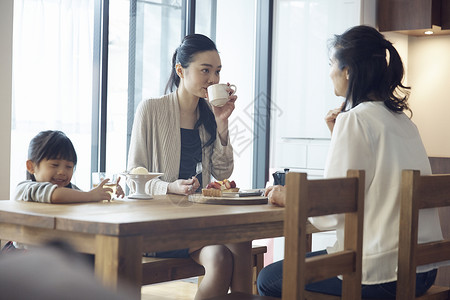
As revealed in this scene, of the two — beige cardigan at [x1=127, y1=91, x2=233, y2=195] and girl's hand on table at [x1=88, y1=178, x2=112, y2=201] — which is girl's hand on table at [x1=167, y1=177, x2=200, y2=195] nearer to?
beige cardigan at [x1=127, y1=91, x2=233, y2=195]

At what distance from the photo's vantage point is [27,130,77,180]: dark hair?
197 centimetres

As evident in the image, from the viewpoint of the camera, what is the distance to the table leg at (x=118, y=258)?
136cm

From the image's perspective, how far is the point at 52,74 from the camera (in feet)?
10.7

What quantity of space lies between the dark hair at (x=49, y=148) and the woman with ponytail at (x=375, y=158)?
2.46 feet

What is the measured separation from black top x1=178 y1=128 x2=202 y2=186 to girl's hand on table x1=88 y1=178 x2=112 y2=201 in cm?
65

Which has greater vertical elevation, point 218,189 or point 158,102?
point 158,102

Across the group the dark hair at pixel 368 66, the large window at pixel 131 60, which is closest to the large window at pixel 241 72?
the large window at pixel 131 60

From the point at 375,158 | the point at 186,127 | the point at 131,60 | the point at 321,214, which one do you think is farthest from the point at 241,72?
the point at 321,214

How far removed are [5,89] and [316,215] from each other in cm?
192

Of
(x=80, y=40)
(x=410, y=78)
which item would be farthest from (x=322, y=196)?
(x=410, y=78)

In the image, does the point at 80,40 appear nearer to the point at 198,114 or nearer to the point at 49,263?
the point at 198,114

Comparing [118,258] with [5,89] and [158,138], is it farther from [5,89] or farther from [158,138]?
[5,89]

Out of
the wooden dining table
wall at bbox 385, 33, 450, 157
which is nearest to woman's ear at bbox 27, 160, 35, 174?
the wooden dining table

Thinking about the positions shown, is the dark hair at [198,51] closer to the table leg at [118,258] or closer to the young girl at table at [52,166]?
the young girl at table at [52,166]
